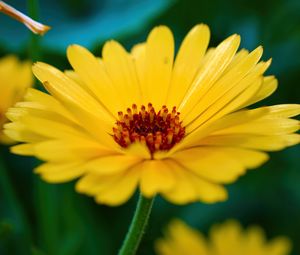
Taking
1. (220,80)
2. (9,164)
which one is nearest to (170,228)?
(9,164)

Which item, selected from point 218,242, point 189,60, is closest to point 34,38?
point 189,60

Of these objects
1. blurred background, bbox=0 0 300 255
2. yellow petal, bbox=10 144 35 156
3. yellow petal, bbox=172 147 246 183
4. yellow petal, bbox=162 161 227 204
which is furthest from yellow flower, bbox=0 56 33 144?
yellow petal, bbox=162 161 227 204

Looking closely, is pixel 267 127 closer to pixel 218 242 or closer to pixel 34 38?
pixel 34 38

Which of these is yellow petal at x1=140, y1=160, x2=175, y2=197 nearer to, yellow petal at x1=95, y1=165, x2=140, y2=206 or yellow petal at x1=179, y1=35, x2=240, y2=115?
yellow petal at x1=95, y1=165, x2=140, y2=206

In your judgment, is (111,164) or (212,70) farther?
(212,70)

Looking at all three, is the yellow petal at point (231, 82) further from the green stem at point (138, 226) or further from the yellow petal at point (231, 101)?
the green stem at point (138, 226)
